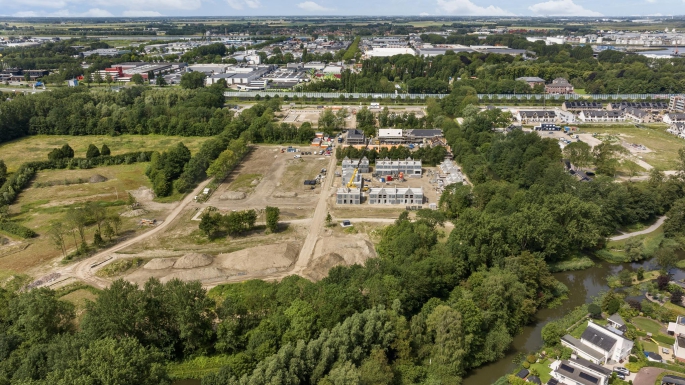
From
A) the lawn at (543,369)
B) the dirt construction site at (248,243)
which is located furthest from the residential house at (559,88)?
the lawn at (543,369)

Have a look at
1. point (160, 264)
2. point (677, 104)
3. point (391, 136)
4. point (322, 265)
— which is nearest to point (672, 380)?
point (322, 265)

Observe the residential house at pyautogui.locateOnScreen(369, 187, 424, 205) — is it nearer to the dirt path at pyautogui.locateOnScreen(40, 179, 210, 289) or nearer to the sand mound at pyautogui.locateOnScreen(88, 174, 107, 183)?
the dirt path at pyautogui.locateOnScreen(40, 179, 210, 289)

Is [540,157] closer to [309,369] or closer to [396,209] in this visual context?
[396,209]

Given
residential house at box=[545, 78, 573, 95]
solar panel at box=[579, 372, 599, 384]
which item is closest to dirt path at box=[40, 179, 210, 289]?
solar panel at box=[579, 372, 599, 384]

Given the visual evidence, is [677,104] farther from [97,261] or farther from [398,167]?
[97,261]

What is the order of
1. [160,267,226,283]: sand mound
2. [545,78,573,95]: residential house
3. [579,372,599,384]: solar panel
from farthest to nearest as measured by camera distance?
[545,78,573,95]: residential house, [160,267,226,283]: sand mound, [579,372,599,384]: solar panel
